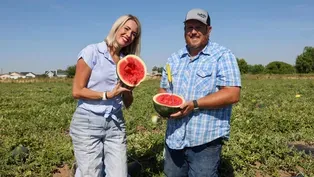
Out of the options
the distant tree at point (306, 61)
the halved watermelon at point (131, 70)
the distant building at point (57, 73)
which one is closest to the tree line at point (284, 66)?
the distant tree at point (306, 61)

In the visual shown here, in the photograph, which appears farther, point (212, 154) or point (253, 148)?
point (253, 148)

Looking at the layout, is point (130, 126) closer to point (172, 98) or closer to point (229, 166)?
point (229, 166)

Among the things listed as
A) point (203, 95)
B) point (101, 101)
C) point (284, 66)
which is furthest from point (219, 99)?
point (284, 66)

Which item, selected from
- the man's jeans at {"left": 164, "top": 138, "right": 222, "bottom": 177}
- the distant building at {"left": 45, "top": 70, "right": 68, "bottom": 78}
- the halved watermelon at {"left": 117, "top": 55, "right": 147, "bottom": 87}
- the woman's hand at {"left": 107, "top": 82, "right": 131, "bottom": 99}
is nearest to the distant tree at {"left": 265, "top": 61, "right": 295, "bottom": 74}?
the distant building at {"left": 45, "top": 70, "right": 68, "bottom": 78}

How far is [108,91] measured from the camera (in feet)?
12.0

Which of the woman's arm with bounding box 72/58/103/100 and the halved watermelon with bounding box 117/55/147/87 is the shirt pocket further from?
the woman's arm with bounding box 72/58/103/100

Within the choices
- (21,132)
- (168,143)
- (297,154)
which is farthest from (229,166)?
(21,132)

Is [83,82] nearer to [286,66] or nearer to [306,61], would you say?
[306,61]

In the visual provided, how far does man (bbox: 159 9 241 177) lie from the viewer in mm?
3268

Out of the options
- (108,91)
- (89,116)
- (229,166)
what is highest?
(108,91)

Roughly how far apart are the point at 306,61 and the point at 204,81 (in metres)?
105

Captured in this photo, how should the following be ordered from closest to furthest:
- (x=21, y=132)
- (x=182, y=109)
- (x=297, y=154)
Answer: (x=182, y=109) → (x=297, y=154) → (x=21, y=132)

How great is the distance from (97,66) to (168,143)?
3.78 feet

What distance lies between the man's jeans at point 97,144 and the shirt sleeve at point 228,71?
51.3 inches
